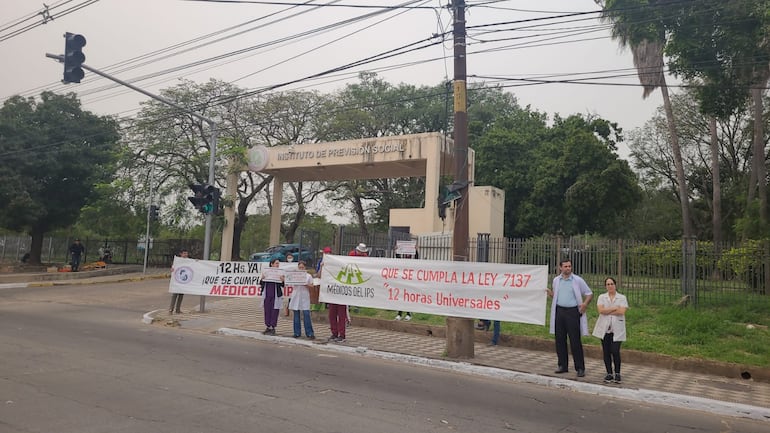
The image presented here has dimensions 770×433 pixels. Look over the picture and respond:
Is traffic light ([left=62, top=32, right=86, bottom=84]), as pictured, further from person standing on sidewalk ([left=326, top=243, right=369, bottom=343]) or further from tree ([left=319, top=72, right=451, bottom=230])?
tree ([left=319, top=72, right=451, bottom=230])

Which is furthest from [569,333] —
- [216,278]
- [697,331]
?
[216,278]

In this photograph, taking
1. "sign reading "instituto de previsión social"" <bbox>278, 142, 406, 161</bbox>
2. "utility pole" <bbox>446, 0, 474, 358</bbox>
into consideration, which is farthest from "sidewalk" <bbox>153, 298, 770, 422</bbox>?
"sign reading "instituto de previsión social"" <bbox>278, 142, 406, 161</bbox>

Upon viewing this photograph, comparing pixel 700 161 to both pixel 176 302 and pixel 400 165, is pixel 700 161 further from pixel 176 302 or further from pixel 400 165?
pixel 176 302

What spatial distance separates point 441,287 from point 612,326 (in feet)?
11.2

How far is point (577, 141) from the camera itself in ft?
105

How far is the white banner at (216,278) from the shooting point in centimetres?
1595

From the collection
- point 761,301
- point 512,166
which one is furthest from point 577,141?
point 761,301

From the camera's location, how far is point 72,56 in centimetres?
1231

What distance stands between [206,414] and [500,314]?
19.5ft

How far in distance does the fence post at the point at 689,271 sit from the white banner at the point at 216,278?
11.1 metres

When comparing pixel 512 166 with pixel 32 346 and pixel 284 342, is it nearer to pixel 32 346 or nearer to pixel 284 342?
pixel 284 342

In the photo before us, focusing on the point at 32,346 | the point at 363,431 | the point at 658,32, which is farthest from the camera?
the point at 658,32

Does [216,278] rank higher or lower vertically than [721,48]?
lower

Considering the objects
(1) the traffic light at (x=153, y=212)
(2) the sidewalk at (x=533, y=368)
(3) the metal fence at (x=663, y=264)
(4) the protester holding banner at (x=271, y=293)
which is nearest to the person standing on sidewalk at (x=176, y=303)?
(2) the sidewalk at (x=533, y=368)
